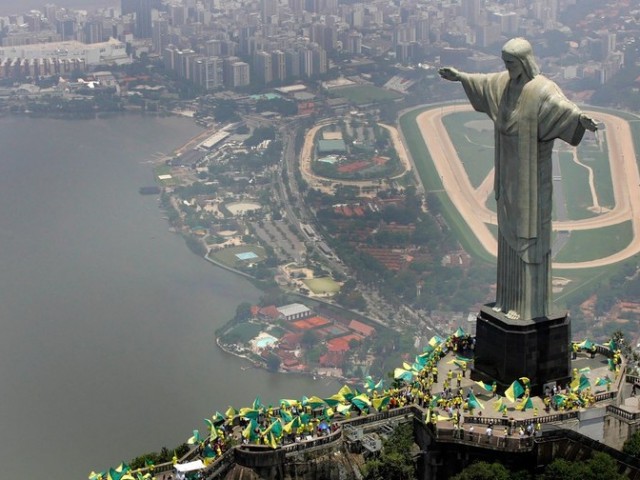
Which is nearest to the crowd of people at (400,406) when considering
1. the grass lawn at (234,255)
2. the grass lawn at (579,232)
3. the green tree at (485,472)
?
the green tree at (485,472)

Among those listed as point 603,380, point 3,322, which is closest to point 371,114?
point 3,322

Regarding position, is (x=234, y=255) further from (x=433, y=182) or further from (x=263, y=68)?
(x=263, y=68)

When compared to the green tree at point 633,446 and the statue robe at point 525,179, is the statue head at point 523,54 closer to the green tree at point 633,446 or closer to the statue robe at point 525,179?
the statue robe at point 525,179

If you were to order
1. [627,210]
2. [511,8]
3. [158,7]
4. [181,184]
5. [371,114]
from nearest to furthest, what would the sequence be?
[627,210] < [181,184] < [371,114] < [511,8] < [158,7]

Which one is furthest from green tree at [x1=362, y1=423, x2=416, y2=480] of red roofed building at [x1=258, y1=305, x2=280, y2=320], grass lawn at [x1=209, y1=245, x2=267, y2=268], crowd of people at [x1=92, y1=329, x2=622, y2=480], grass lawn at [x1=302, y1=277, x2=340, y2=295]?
grass lawn at [x1=209, y1=245, x2=267, y2=268]

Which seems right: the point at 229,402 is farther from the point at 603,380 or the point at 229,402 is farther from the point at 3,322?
the point at 603,380

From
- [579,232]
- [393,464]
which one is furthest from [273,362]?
[393,464]
